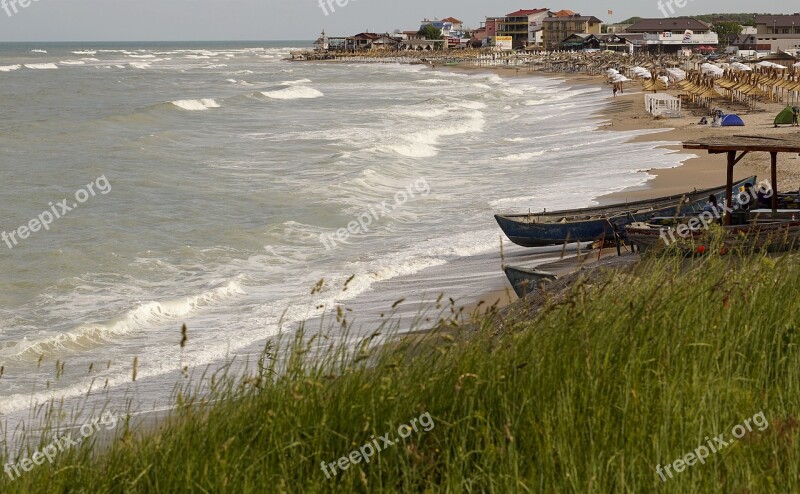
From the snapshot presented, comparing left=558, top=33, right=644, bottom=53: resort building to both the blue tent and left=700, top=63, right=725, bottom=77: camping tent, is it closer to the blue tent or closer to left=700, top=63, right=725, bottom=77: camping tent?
left=700, top=63, right=725, bottom=77: camping tent

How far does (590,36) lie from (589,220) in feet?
391

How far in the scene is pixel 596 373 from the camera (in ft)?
15.3

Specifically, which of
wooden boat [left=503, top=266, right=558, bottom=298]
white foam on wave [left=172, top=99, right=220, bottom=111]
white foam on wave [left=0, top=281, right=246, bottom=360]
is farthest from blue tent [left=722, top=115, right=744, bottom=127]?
white foam on wave [left=172, top=99, right=220, bottom=111]

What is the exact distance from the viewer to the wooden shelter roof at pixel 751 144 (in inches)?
482

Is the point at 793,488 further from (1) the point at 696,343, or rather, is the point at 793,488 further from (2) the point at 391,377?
(2) the point at 391,377

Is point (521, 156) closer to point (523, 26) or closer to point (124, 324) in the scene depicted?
point (124, 324)

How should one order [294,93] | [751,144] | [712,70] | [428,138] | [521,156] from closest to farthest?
1. [751,144]
2. [521,156]
3. [428,138]
4. [712,70]
5. [294,93]

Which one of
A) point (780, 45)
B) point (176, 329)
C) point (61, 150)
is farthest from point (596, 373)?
point (780, 45)

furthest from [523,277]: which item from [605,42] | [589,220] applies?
[605,42]

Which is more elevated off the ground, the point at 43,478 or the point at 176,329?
the point at 43,478

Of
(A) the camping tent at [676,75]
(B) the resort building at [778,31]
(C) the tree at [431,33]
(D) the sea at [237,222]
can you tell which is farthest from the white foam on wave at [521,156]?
(C) the tree at [431,33]

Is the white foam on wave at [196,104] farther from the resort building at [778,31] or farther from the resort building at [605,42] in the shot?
the resort building at [778,31]

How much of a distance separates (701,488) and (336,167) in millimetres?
25063

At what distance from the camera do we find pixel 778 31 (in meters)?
119
